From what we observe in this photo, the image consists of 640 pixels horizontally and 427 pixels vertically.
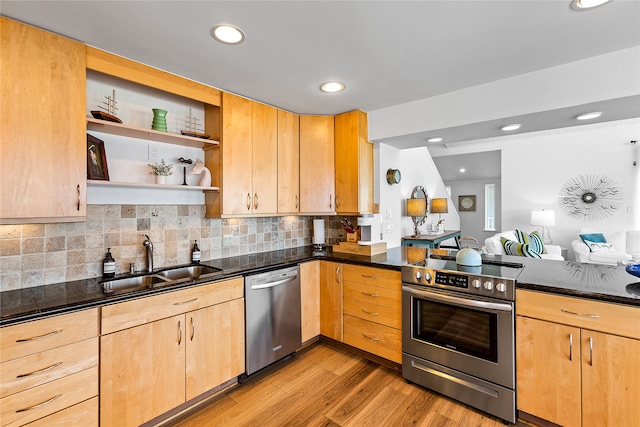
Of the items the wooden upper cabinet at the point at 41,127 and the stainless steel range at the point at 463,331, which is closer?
the wooden upper cabinet at the point at 41,127

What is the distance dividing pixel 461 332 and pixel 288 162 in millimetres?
2097

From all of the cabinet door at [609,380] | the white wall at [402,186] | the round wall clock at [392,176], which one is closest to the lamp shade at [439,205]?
the white wall at [402,186]

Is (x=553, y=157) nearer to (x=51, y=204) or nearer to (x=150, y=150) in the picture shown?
(x=150, y=150)

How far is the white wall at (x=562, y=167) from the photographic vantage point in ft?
18.4

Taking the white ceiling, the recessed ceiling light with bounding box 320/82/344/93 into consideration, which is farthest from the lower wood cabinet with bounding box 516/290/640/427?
the recessed ceiling light with bounding box 320/82/344/93

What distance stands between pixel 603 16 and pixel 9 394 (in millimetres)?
3350

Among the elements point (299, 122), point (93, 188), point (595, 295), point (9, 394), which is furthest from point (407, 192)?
point (9, 394)

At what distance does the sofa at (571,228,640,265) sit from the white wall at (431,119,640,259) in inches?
10.5

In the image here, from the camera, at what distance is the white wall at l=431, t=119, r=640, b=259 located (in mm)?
5621

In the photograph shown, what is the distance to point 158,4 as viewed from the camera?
135 cm

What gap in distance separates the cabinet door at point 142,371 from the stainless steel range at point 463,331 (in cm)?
164

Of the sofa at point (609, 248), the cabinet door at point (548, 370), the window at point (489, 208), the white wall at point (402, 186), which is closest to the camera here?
the cabinet door at point (548, 370)

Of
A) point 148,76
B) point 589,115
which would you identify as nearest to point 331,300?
point 148,76

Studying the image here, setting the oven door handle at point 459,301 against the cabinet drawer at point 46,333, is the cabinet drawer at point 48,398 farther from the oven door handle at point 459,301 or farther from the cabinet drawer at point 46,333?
the oven door handle at point 459,301
